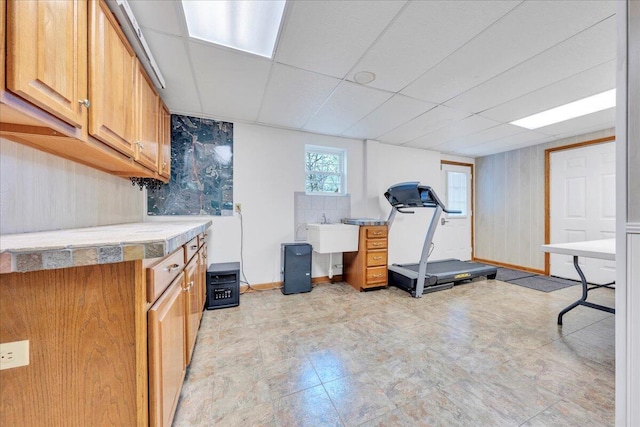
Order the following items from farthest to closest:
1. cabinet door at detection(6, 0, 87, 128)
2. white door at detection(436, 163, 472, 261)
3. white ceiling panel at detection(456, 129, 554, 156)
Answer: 1. white door at detection(436, 163, 472, 261)
2. white ceiling panel at detection(456, 129, 554, 156)
3. cabinet door at detection(6, 0, 87, 128)

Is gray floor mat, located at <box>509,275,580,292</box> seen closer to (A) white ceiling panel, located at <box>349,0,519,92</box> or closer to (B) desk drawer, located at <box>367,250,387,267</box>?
(B) desk drawer, located at <box>367,250,387,267</box>

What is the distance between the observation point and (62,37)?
1.00 metres

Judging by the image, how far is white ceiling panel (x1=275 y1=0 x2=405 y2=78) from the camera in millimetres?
1454

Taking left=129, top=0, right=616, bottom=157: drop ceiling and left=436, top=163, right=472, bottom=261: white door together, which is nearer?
left=129, top=0, right=616, bottom=157: drop ceiling

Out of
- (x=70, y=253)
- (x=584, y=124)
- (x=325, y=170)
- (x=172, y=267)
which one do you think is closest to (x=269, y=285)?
(x=325, y=170)

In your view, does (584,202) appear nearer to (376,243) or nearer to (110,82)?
Result: (376,243)

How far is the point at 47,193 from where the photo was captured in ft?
4.36

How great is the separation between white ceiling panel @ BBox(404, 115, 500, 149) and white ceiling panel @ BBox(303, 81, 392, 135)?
1.39 meters

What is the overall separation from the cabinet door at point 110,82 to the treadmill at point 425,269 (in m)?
2.99

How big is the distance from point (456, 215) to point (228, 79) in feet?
16.4

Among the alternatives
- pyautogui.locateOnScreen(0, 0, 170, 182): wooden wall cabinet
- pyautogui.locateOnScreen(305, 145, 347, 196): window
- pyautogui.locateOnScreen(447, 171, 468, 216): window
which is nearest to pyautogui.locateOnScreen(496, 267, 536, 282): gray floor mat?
pyautogui.locateOnScreen(447, 171, 468, 216): window

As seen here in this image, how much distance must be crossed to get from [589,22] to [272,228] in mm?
3440

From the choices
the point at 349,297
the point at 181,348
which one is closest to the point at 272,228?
the point at 349,297

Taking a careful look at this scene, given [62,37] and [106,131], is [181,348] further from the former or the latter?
[62,37]
